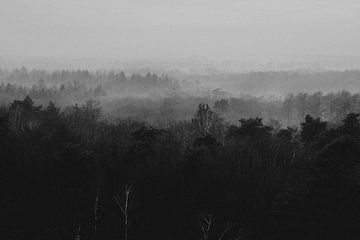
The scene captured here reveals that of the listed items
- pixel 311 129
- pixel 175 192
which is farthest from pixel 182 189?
pixel 311 129

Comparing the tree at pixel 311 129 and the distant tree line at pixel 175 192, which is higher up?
the tree at pixel 311 129

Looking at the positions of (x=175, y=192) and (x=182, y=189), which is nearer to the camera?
(x=182, y=189)

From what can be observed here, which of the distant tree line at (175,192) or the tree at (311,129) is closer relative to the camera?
the distant tree line at (175,192)

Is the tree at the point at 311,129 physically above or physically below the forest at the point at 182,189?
above

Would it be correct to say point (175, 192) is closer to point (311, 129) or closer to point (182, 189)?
point (182, 189)

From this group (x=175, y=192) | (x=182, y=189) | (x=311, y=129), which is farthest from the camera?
(x=311, y=129)

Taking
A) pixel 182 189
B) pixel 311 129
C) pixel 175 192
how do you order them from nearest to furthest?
pixel 182 189, pixel 175 192, pixel 311 129

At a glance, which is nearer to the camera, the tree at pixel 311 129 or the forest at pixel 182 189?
the forest at pixel 182 189

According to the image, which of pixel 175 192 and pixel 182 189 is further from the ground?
pixel 182 189

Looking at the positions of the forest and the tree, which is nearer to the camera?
the forest

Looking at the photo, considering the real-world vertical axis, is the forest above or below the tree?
below

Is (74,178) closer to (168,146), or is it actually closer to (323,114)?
(168,146)

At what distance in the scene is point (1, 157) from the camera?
39594 mm

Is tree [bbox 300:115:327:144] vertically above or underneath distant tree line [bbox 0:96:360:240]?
above
